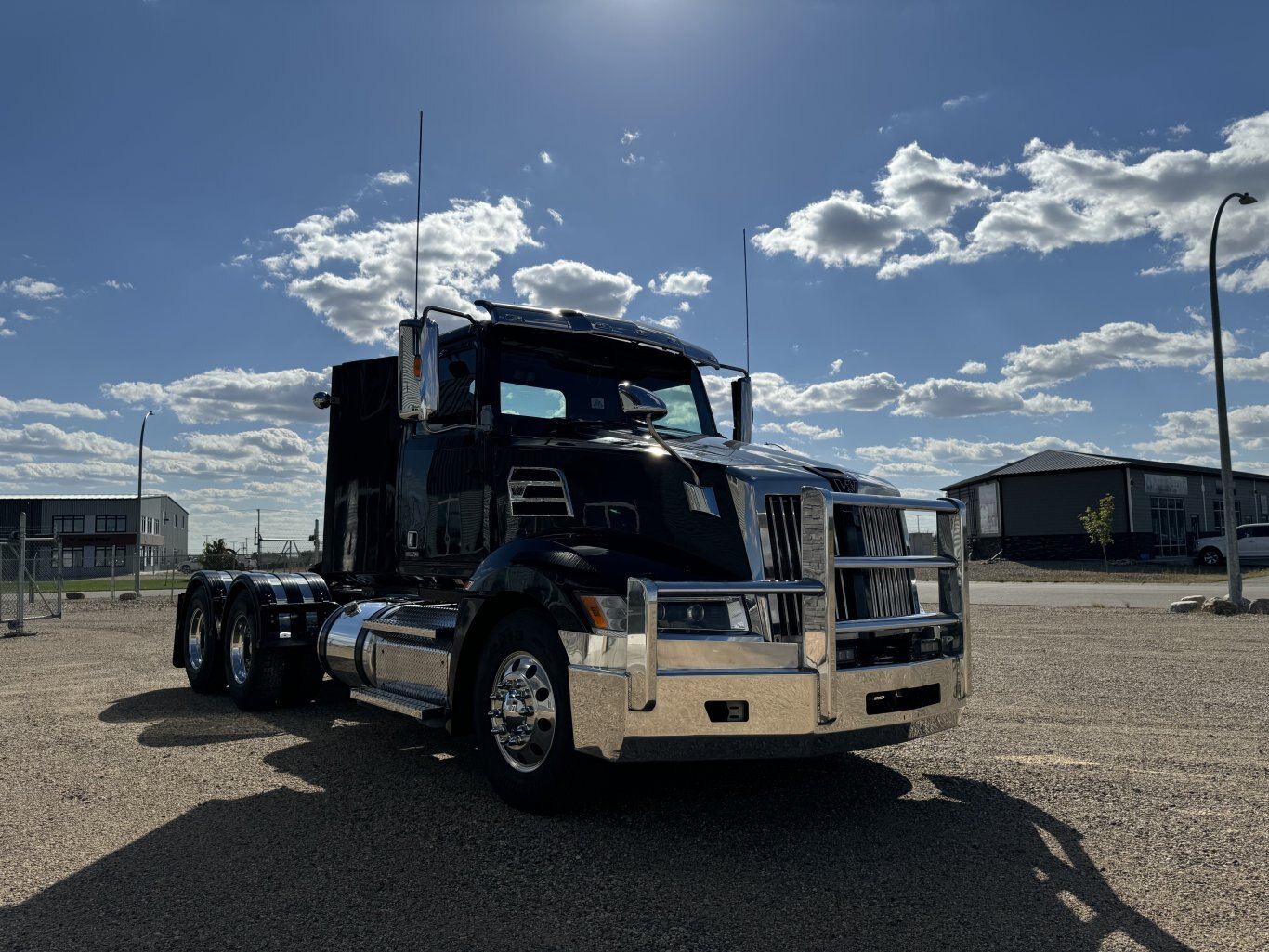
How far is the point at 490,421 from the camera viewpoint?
584cm

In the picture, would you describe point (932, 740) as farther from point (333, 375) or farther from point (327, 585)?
point (333, 375)

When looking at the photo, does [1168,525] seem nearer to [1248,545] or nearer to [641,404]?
[1248,545]

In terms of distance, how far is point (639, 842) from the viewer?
442 cm

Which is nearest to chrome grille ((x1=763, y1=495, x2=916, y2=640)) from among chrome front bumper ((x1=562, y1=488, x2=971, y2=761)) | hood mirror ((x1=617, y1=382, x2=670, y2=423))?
chrome front bumper ((x1=562, y1=488, x2=971, y2=761))

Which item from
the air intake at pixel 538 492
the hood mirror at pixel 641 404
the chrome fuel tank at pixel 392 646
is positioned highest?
the hood mirror at pixel 641 404

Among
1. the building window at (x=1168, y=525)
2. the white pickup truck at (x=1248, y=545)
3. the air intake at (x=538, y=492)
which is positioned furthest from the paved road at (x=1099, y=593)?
the building window at (x=1168, y=525)

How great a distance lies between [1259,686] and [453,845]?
8.19 meters

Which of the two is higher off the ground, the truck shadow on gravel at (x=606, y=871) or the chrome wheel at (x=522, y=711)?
the chrome wheel at (x=522, y=711)

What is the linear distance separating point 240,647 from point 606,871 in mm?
5374

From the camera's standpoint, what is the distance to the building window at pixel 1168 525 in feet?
153

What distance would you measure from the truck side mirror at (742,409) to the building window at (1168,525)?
150ft

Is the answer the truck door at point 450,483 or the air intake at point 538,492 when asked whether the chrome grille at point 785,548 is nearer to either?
the air intake at point 538,492

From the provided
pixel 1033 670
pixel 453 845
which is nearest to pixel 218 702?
pixel 453 845

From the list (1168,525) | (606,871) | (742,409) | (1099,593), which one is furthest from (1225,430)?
(1168,525)
